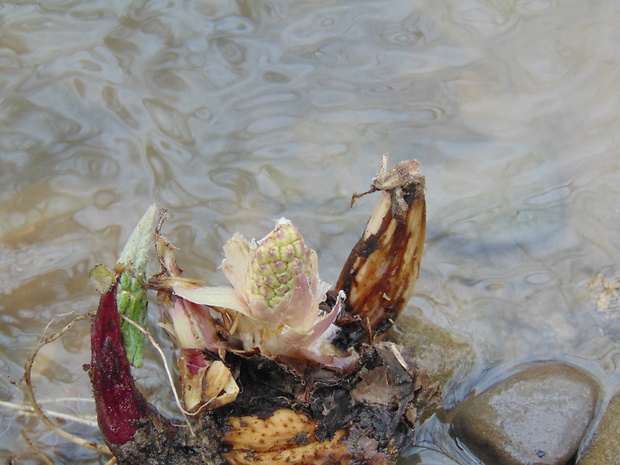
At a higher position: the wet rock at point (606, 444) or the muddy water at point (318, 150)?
the muddy water at point (318, 150)

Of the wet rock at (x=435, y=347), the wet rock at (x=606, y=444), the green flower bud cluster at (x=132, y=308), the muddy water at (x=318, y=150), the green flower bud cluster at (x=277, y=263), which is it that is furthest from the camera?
the muddy water at (x=318, y=150)

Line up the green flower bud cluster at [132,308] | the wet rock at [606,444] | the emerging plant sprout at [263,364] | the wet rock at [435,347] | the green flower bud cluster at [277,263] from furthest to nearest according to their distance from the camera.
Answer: the wet rock at [435,347]
the wet rock at [606,444]
the green flower bud cluster at [132,308]
the emerging plant sprout at [263,364]
the green flower bud cluster at [277,263]

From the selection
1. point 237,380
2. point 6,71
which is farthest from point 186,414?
point 6,71

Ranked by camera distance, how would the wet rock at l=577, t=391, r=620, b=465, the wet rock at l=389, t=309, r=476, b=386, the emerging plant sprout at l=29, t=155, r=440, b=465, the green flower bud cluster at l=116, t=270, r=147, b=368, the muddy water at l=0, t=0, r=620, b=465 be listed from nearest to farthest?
the emerging plant sprout at l=29, t=155, r=440, b=465 < the green flower bud cluster at l=116, t=270, r=147, b=368 < the wet rock at l=577, t=391, r=620, b=465 < the wet rock at l=389, t=309, r=476, b=386 < the muddy water at l=0, t=0, r=620, b=465

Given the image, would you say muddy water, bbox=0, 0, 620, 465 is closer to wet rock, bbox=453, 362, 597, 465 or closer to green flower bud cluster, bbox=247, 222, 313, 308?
wet rock, bbox=453, 362, 597, 465

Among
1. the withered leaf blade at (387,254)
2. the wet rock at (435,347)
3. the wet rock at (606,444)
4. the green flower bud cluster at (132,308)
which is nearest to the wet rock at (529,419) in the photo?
the wet rock at (606,444)

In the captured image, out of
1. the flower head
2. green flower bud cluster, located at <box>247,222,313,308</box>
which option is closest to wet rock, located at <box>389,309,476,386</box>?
the flower head

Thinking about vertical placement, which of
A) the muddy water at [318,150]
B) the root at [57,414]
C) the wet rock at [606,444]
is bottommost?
the wet rock at [606,444]

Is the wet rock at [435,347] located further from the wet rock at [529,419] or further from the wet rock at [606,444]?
the wet rock at [606,444]
